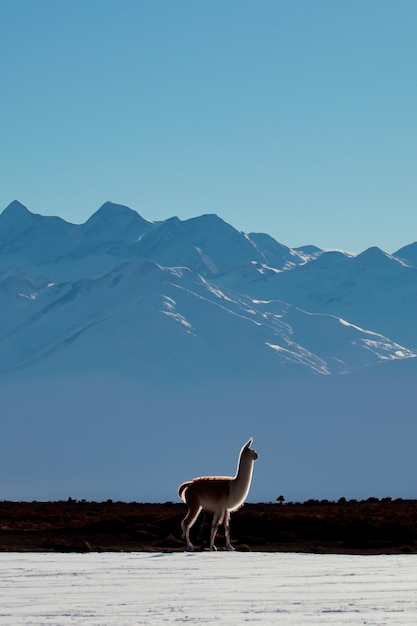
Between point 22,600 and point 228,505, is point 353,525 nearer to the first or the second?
point 228,505

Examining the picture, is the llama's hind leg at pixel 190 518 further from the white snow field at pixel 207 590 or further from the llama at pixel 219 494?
the white snow field at pixel 207 590

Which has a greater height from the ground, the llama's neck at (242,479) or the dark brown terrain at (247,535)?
the llama's neck at (242,479)

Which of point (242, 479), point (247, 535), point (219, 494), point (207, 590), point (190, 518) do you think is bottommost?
point (207, 590)

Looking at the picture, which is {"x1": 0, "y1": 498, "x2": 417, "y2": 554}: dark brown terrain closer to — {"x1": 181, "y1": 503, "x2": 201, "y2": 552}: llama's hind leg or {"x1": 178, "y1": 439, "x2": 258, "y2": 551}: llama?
{"x1": 181, "y1": 503, "x2": 201, "y2": 552}: llama's hind leg

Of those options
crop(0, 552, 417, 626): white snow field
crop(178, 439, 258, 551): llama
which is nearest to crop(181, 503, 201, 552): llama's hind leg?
crop(178, 439, 258, 551): llama

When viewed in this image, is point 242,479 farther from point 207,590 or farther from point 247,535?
point 207,590

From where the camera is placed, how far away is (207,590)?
46.6ft

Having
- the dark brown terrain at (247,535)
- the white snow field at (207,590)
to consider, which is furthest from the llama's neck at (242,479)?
the white snow field at (207,590)

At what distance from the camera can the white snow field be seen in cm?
1188

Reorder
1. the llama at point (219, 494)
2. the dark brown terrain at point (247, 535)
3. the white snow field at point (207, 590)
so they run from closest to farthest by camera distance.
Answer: the white snow field at point (207, 590) → the llama at point (219, 494) → the dark brown terrain at point (247, 535)

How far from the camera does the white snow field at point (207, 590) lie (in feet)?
39.0

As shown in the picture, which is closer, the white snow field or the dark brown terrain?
the white snow field

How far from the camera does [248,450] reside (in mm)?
21422

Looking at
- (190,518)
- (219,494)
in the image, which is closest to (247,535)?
(190,518)
